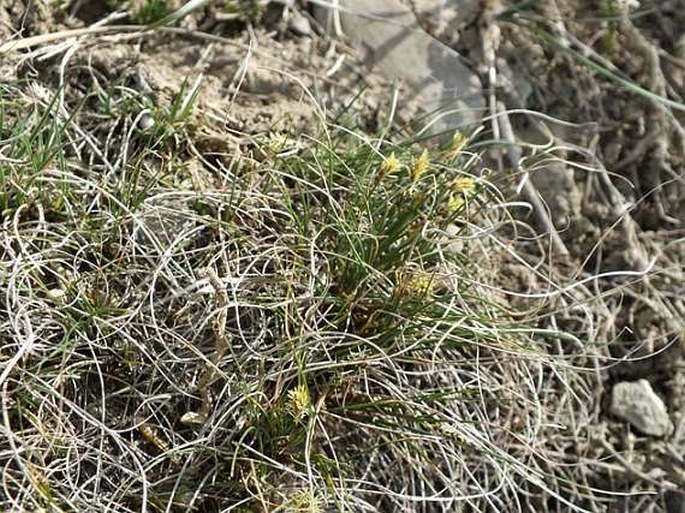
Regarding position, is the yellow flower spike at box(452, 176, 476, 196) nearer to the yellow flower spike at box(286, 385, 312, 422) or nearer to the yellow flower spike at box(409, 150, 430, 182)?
the yellow flower spike at box(409, 150, 430, 182)

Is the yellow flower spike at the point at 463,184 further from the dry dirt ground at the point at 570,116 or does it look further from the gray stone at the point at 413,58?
the gray stone at the point at 413,58

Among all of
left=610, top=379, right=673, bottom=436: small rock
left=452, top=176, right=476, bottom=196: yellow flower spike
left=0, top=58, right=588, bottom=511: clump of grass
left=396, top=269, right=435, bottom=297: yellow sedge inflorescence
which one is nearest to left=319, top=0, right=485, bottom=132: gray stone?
left=0, top=58, right=588, bottom=511: clump of grass

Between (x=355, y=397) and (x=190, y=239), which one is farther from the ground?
(x=190, y=239)

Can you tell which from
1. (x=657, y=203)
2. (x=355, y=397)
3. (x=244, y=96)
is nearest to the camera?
(x=355, y=397)

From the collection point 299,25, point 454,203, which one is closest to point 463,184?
point 454,203

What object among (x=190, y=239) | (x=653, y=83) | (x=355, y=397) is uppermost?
(x=653, y=83)

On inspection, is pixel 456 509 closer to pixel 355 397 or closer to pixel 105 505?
pixel 355 397

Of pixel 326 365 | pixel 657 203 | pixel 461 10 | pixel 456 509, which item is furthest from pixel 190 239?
pixel 657 203

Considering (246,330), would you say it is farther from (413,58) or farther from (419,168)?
(413,58)
